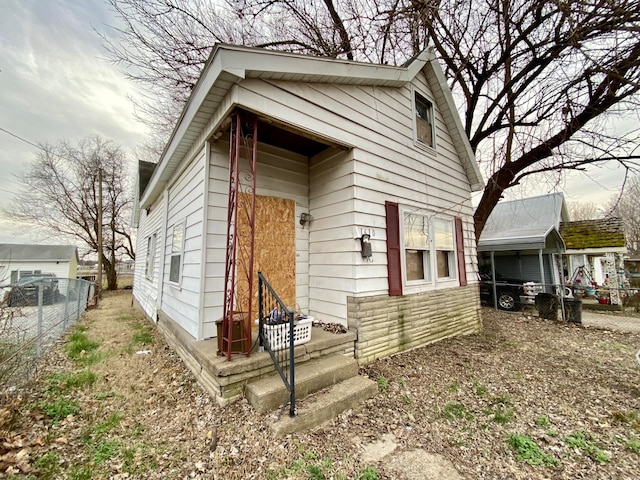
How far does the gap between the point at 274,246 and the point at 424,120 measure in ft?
14.5

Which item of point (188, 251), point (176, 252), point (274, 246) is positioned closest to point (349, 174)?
point (274, 246)

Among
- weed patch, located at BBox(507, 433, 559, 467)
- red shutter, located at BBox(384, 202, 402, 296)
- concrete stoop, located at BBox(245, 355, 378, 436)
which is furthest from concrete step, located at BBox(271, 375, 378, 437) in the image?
red shutter, located at BBox(384, 202, 402, 296)

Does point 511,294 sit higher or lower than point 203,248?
lower

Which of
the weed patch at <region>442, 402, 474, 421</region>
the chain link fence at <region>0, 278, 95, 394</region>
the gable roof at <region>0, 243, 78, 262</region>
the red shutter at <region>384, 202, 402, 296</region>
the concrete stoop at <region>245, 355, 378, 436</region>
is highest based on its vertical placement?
the gable roof at <region>0, 243, 78, 262</region>

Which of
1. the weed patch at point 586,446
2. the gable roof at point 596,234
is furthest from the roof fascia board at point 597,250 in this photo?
the weed patch at point 586,446

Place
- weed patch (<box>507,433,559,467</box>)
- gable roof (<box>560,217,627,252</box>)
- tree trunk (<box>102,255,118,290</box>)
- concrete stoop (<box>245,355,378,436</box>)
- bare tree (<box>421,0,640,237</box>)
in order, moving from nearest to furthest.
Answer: weed patch (<box>507,433,559,467</box>)
concrete stoop (<box>245,355,378,436</box>)
bare tree (<box>421,0,640,237</box>)
gable roof (<box>560,217,627,252</box>)
tree trunk (<box>102,255,118,290</box>)

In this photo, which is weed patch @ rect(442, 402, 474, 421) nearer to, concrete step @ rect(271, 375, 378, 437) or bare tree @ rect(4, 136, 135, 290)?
concrete step @ rect(271, 375, 378, 437)

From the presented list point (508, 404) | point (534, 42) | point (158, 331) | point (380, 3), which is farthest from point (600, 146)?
point (158, 331)

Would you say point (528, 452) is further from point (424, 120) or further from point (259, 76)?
point (424, 120)

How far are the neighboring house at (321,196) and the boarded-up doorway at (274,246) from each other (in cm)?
2

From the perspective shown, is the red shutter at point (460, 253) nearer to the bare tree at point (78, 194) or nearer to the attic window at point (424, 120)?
the attic window at point (424, 120)

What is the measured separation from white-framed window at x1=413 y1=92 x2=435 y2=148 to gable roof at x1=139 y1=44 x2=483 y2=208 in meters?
0.40

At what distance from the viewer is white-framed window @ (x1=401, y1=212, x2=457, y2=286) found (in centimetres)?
479

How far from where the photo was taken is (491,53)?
6.58 meters
